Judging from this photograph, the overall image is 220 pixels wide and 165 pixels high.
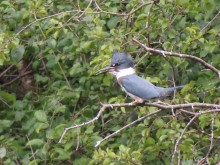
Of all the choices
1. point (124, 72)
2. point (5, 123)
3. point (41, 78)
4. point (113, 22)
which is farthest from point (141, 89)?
point (41, 78)

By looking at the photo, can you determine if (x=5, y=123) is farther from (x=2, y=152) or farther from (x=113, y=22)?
(x=113, y=22)

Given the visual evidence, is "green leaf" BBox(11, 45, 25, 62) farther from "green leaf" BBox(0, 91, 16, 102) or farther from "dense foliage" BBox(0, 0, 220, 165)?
"green leaf" BBox(0, 91, 16, 102)

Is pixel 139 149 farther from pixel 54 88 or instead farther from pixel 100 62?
pixel 54 88

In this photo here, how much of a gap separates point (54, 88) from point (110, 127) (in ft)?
1.53

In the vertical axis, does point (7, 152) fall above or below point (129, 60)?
below

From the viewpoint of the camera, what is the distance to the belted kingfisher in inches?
153

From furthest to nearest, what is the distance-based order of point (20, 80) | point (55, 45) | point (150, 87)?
1. point (20, 80)
2. point (55, 45)
3. point (150, 87)

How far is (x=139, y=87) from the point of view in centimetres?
393

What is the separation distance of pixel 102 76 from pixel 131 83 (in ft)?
3.40

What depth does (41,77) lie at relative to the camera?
570 centimetres

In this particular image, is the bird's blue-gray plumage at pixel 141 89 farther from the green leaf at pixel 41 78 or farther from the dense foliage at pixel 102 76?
the green leaf at pixel 41 78

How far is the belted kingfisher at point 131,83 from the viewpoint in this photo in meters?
3.89

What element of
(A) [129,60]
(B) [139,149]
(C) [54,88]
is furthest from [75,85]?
(A) [129,60]

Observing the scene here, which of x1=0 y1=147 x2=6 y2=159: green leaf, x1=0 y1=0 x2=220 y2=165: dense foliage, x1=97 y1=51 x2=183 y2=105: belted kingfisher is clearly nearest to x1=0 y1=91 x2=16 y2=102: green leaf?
x1=0 y1=0 x2=220 y2=165: dense foliage
